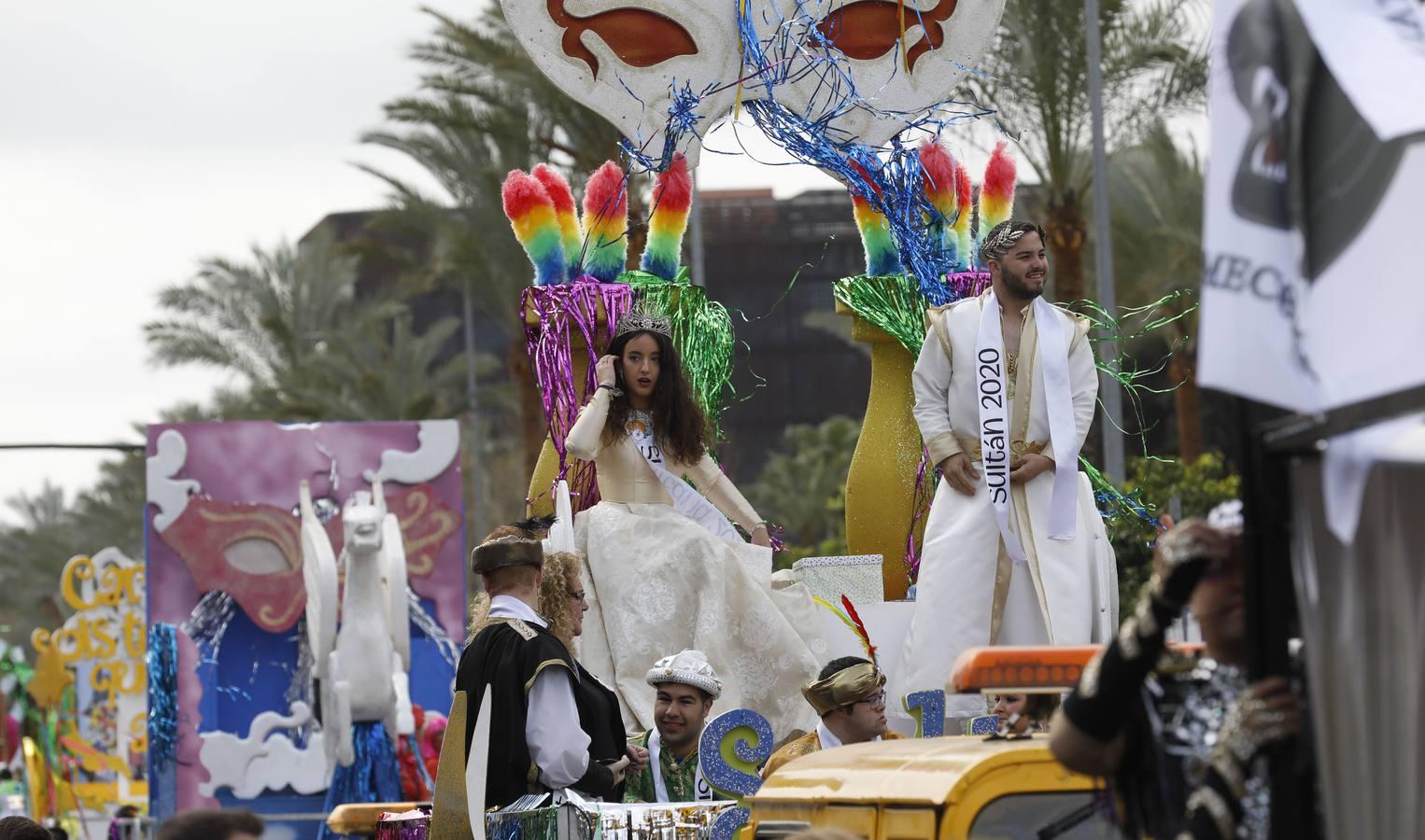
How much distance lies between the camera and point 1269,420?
3402 mm

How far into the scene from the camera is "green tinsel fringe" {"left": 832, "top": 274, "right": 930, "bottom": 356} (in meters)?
9.64

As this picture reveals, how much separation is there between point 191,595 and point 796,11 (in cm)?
1227

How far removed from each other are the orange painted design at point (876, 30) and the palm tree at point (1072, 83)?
11.1 metres

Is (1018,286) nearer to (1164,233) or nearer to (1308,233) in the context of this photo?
(1308,233)

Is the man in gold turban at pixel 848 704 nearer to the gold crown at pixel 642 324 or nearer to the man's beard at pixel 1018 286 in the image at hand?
the man's beard at pixel 1018 286

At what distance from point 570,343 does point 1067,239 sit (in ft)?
44.8

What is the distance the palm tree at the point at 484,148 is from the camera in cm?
2642

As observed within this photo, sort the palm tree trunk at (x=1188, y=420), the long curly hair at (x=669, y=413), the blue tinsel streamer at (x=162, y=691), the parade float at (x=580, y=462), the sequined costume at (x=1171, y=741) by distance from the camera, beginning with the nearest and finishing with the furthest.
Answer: the sequined costume at (x=1171, y=741), the long curly hair at (x=669, y=413), the parade float at (x=580, y=462), the blue tinsel streamer at (x=162, y=691), the palm tree trunk at (x=1188, y=420)

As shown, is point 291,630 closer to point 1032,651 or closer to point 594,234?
point 594,234

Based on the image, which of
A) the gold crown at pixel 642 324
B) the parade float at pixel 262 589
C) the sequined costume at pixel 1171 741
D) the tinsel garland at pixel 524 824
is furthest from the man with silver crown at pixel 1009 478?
the parade float at pixel 262 589

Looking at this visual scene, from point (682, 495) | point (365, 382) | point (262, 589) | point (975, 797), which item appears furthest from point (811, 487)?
point (975, 797)

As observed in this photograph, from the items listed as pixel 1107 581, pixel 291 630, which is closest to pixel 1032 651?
pixel 1107 581

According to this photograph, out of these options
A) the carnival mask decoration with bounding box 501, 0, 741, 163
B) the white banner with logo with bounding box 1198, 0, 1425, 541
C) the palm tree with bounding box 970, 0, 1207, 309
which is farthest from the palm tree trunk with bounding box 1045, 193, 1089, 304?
the white banner with logo with bounding box 1198, 0, 1425, 541

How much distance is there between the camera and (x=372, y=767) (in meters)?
14.4
